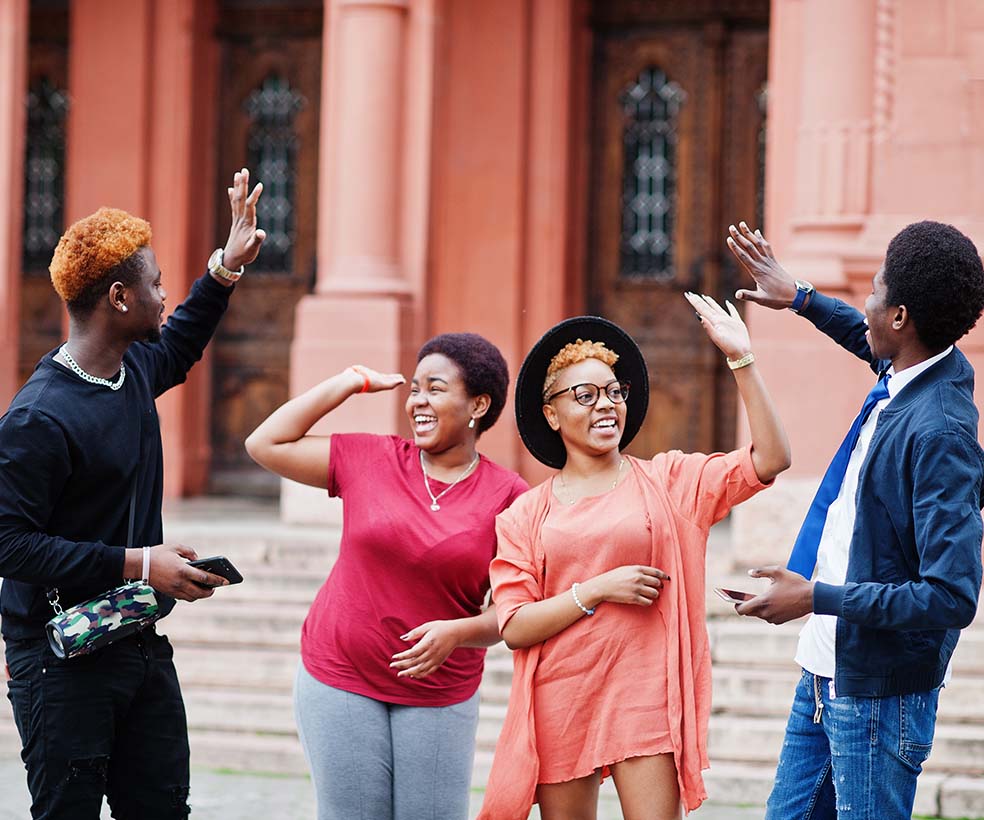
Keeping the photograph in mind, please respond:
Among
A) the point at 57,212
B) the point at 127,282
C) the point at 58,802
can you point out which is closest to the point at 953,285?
the point at 127,282

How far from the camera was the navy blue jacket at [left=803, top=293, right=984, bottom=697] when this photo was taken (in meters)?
3.47

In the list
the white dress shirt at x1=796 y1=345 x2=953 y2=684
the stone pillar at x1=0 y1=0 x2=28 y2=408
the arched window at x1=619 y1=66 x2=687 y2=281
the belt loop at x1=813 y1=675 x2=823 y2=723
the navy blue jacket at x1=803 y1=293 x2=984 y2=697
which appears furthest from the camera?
the arched window at x1=619 y1=66 x2=687 y2=281

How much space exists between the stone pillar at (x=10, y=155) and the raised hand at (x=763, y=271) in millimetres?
7080

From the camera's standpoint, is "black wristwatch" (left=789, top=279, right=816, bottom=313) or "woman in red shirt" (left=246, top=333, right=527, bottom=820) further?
"black wristwatch" (left=789, top=279, right=816, bottom=313)

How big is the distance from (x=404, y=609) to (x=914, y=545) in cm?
133

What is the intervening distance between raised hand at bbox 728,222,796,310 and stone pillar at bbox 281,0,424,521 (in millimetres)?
5359

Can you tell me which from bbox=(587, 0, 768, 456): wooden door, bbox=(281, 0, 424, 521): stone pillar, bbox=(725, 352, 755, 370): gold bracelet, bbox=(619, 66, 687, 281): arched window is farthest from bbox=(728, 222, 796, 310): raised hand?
bbox=(619, 66, 687, 281): arched window

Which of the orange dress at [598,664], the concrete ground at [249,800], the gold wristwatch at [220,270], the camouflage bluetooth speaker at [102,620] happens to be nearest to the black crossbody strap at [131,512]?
the camouflage bluetooth speaker at [102,620]

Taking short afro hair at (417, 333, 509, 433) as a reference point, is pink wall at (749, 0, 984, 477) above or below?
above

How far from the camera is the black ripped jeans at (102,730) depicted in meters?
3.96

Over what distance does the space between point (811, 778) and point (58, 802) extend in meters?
1.90

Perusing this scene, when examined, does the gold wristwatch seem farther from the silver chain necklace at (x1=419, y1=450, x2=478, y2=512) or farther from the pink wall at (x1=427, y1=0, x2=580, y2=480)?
the pink wall at (x1=427, y1=0, x2=580, y2=480)

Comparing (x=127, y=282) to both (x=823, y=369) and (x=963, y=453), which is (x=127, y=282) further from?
(x=823, y=369)

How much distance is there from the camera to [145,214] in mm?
11461
